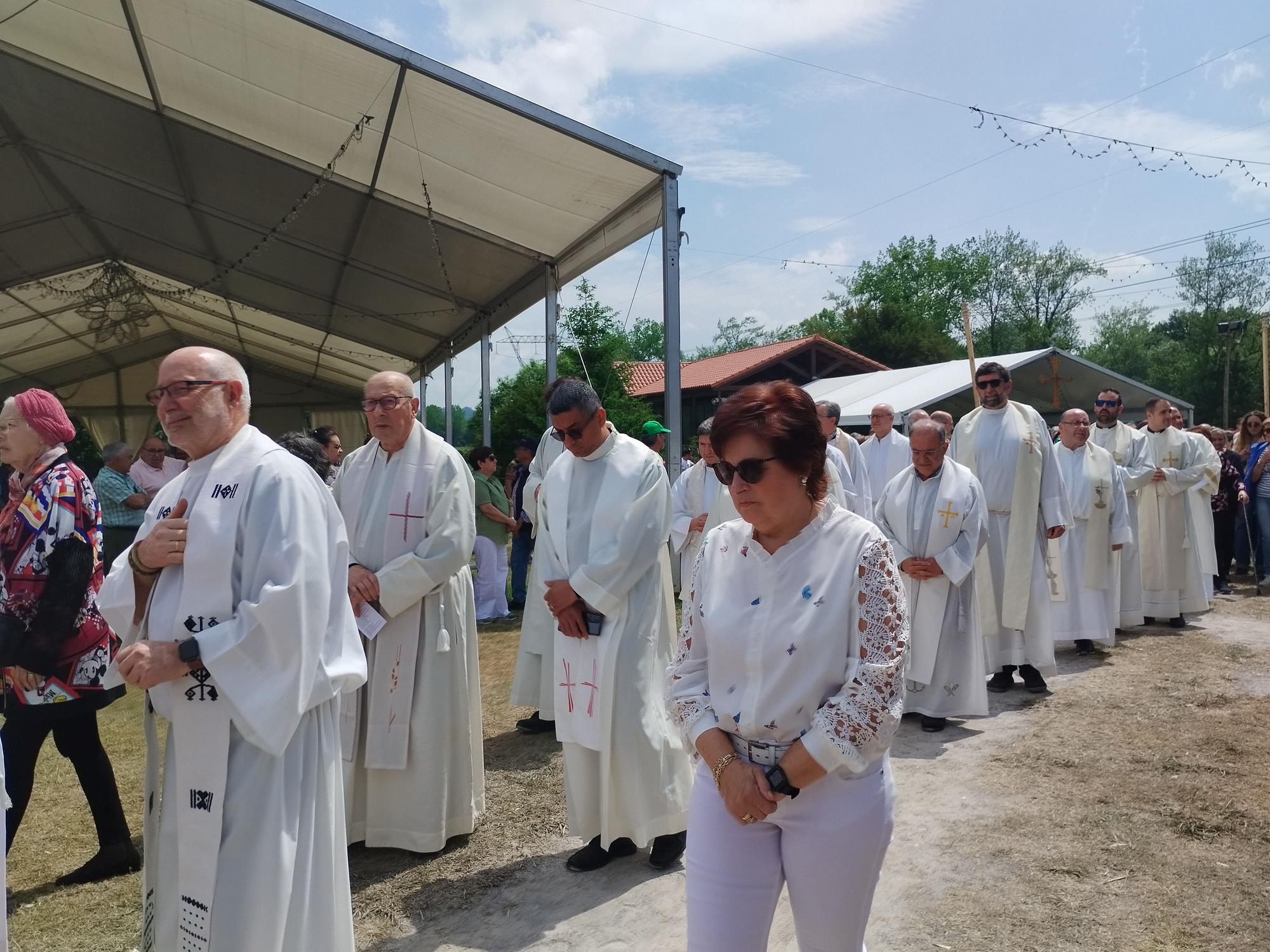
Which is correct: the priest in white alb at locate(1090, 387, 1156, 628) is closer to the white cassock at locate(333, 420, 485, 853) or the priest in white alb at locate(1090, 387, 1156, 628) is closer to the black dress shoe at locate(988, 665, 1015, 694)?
the black dress shoe at locate(988, 665, 1015, 694)

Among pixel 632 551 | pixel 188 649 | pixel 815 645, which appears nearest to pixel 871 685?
pixel 815 645

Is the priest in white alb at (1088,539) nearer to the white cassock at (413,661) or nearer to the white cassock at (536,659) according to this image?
the white cassock at (536,659)

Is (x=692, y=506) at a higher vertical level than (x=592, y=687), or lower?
higher

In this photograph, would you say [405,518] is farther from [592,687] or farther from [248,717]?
[248,717]

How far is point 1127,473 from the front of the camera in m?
10.0

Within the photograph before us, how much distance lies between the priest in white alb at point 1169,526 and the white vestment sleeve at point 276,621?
951cm

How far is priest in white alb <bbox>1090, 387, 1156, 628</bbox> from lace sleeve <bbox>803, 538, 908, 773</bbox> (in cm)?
809

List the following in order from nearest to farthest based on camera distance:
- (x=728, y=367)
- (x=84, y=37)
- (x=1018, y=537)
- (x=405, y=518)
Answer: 1. (x=405, y=518)
2. (x=1018, y=537)
3. (x=84, y=37)
4. (x=728, y=367)

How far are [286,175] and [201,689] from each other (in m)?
10.4

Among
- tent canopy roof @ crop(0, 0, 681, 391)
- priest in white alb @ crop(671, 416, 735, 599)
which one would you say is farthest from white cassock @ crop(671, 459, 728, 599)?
tent canopy roof @ crop(0, 0, 681, 391)

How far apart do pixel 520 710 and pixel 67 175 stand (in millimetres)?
10365

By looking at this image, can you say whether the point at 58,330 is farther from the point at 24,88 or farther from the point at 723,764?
the point at 723,764

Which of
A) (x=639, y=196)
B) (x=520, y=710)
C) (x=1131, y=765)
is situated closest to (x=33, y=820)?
(x=520, y=710)

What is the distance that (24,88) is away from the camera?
36.4ft
